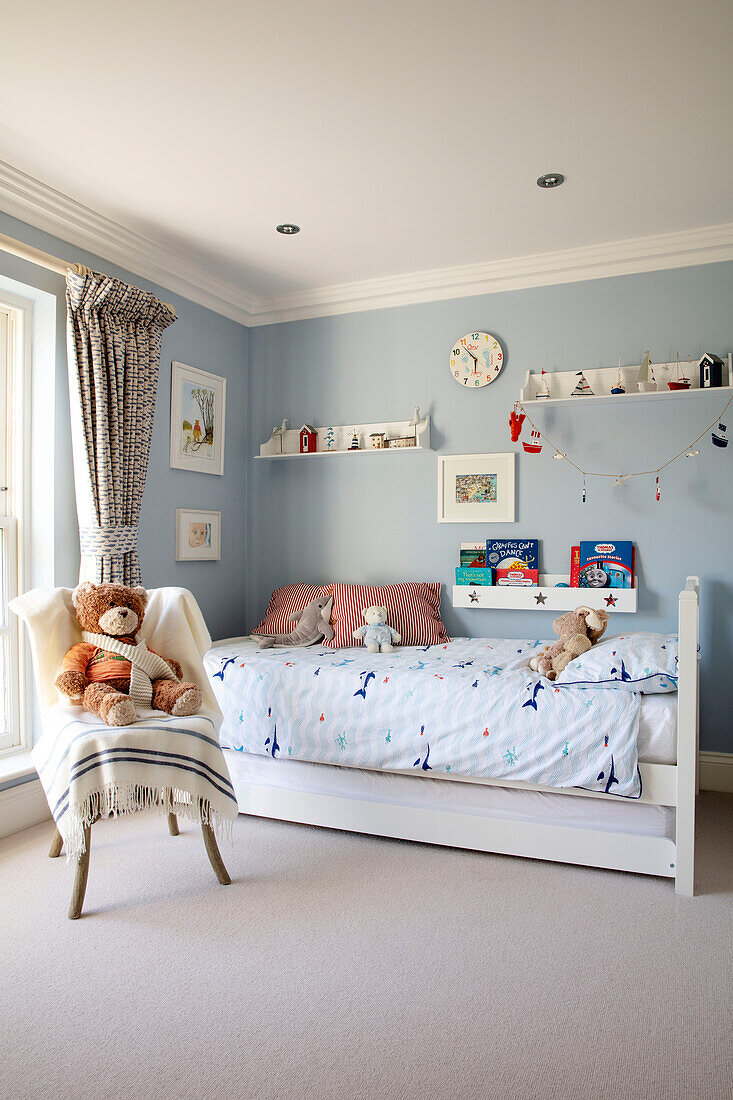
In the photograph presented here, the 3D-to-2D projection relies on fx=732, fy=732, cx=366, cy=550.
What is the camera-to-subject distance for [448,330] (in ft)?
12.8

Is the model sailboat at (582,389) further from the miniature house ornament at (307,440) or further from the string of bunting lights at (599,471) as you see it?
the miniature house ornament at (307,440)

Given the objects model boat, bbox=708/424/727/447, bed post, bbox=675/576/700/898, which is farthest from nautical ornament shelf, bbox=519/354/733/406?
bed post, bbox=675/576/700/898

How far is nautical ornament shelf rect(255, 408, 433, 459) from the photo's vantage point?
3.87 metres

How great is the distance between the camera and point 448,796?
2705 mm

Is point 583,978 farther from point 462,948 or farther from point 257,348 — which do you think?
point 257,348

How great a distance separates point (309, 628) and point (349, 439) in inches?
44.2

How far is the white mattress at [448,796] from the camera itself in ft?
8.11

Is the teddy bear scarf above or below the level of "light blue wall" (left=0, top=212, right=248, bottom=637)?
below

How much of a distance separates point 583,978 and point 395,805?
1003 mm

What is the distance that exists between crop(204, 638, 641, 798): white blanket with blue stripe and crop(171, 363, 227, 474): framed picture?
1.17 meters

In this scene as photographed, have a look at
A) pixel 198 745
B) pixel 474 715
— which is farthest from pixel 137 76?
pixel 474 715

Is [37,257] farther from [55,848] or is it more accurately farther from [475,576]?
[475,576]

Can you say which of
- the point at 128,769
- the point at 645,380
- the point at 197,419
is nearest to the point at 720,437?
the point at 645,380

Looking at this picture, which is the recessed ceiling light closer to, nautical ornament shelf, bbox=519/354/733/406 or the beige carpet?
nautical ornament shelf, bbox=519/354/733/406
